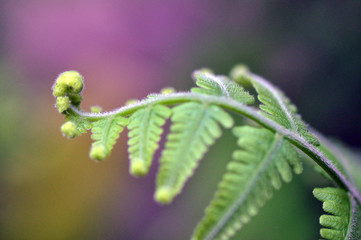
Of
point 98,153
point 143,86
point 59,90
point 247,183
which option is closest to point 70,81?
point 59,90

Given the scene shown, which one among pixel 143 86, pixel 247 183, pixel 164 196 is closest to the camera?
pixel 164 196

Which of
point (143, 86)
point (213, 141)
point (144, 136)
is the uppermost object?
point (143, 86)

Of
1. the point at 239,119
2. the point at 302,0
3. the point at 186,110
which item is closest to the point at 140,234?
the point at 239,119

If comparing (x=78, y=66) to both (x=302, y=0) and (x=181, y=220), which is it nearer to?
(x=181, y=220)

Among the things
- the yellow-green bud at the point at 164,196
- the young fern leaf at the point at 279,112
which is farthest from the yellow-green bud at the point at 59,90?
the young fern leaf at the point at 279,112

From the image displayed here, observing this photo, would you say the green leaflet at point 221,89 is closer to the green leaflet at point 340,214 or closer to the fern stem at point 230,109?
the fern stem at point 230,109

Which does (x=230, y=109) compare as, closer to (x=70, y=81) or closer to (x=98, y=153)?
(x=98, y=153)

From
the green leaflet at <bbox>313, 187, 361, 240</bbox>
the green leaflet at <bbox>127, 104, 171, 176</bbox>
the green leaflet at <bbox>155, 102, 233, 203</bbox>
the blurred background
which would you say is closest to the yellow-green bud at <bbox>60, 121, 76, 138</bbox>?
the green leaflet at <bbox>127, 104, 171, 176</bbox>
